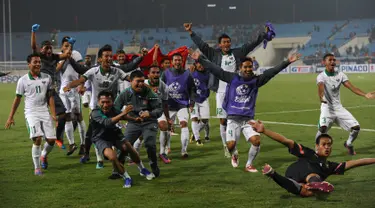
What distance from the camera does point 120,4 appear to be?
78.8m

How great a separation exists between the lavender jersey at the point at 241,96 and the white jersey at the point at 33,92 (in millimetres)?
3314

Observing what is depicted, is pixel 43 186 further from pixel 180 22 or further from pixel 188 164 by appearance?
pixel 180 22

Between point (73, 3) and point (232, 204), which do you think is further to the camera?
point (73, 3)

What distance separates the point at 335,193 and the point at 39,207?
13.2 ft

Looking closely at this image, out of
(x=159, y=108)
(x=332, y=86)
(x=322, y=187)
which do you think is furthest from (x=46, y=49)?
(x=322, y=187)

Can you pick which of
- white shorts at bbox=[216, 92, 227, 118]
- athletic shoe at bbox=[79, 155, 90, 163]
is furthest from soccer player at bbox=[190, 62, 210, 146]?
athletic shoe at bbox=[79, 155, 90, 163]

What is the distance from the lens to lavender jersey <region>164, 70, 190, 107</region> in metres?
13.0

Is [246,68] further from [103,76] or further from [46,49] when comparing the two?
[46,49]

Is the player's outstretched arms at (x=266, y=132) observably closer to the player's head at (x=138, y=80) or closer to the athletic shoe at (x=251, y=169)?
the athletic shoe at (x=251, y=169)

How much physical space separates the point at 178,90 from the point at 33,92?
3307 millimetres

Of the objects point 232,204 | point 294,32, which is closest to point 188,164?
point 232,204

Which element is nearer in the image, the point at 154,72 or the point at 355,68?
the point at 154,72

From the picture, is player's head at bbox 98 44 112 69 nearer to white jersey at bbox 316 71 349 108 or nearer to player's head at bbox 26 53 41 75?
player's head at bbox 26 53 41 75

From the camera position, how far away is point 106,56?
11711mm
